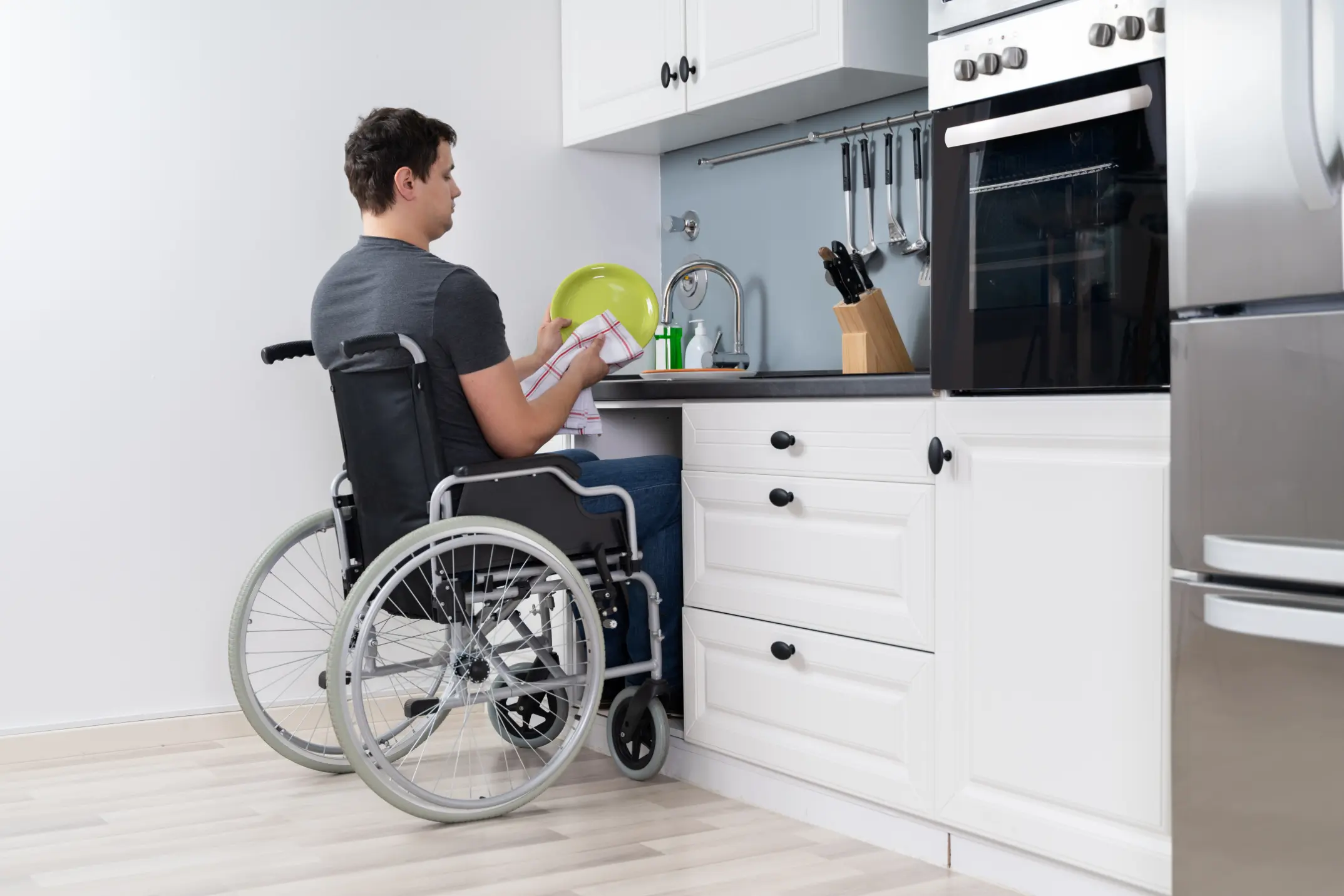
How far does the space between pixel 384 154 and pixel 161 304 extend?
89 cm

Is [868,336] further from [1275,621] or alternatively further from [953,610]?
[1275,621]

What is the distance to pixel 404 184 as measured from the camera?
8.45 feet

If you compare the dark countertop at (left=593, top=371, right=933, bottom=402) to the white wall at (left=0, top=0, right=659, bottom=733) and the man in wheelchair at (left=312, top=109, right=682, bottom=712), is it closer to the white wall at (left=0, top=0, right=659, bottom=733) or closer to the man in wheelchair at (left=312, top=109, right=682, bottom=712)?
the man in wheelchair at (left=312, top=109, right=682, bottom=712)

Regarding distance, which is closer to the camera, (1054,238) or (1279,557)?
(1279,557)

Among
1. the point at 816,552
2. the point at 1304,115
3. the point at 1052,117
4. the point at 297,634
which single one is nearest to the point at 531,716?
the point at 297,634

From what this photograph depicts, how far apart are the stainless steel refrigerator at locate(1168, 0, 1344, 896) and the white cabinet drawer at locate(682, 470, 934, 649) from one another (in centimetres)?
59

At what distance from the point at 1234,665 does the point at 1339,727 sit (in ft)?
0.46

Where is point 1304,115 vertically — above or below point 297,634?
above

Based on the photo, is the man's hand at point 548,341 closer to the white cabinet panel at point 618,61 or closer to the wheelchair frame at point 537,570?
the wheelchair frame at point 537,570

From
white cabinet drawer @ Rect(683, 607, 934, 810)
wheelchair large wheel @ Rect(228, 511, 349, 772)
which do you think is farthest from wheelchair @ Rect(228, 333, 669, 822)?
wheelchair large wheel @ Rect(228, 511, 349, 772)

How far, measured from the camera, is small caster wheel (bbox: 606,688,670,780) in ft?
8.89

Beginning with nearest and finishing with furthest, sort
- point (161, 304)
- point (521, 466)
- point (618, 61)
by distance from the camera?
1. point (521, 466)
2. point (161, 304)
3. point (618, 61)

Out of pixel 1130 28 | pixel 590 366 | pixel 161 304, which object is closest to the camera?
pixel 1130 28

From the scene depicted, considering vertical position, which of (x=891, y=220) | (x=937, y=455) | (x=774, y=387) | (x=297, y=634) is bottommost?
(x=297, y=634)
